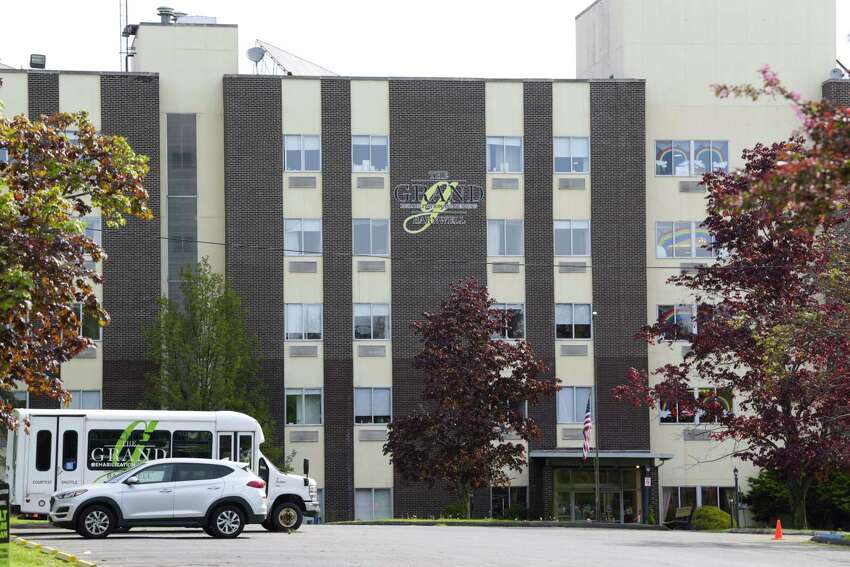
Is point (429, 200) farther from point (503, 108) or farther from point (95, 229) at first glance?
point (95, 229)

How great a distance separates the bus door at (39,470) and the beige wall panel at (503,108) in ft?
91.0

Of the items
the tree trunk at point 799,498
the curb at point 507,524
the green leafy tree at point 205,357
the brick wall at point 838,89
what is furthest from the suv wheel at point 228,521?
the brick wall at point 838,89

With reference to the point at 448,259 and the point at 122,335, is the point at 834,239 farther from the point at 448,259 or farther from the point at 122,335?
the point at 122,335

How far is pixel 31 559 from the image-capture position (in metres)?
19.1

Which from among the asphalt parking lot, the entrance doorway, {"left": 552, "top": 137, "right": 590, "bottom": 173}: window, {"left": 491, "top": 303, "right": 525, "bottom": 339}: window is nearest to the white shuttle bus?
the asphalt parking lot

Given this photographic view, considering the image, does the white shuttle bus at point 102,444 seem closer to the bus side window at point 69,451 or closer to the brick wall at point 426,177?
the bus side window at point 69,451

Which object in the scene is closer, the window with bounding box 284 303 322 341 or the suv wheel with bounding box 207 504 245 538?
the suv wheel with bounding box 207 504 245 538

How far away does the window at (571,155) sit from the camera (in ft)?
187

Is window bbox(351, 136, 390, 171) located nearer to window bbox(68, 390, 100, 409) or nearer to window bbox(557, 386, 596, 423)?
window bbox(557, 386, 596, 423)

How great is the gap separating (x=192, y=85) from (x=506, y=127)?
12.6m

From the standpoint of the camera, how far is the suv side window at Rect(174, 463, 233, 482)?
89.4ft

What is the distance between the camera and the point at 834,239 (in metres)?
31.9

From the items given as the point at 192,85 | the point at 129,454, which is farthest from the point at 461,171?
the point at 129,454

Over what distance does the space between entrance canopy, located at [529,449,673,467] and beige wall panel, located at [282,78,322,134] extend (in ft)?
50.5
